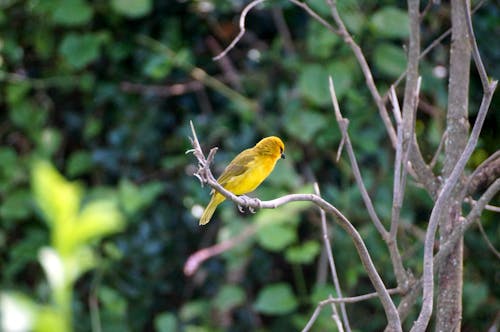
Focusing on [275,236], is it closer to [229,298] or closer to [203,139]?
[229,298]

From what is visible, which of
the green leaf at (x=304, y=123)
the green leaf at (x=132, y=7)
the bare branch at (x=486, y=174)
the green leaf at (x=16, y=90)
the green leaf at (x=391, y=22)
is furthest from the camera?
the green leaf at (x=16, y=90)

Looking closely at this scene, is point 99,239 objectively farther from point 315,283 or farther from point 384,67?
point 384,67

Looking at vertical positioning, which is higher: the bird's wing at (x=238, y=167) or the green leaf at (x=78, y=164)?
the green leaf at (x=78, y=164)

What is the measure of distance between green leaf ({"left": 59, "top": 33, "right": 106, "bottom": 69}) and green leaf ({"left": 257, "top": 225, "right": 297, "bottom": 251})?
49.1 inches

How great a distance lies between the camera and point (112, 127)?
14.5ft

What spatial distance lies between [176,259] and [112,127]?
78cm

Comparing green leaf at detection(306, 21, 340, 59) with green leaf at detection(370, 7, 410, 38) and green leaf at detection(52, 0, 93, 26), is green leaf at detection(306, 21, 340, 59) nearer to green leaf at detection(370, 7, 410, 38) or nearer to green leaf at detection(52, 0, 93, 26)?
green leaf at detection(370, 7, 410, 38)

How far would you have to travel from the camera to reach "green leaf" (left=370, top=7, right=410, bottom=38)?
3576 millimetres

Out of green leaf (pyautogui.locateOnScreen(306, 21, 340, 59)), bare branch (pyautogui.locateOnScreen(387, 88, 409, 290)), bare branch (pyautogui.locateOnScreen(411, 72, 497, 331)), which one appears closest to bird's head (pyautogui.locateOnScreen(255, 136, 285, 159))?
green leaf (pyautogui.locateOnScreen(306, 21, 340, 59))

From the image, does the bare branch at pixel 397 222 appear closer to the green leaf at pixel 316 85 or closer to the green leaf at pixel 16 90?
the green leaf at pixel 316 85

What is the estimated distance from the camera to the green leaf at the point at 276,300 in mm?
3732

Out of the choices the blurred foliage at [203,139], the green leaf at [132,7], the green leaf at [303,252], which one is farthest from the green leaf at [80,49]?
the green leaf at [303,252]

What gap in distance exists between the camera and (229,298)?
3.88m

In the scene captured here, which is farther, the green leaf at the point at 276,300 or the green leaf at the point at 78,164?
the green leaf at the point at 78,164
